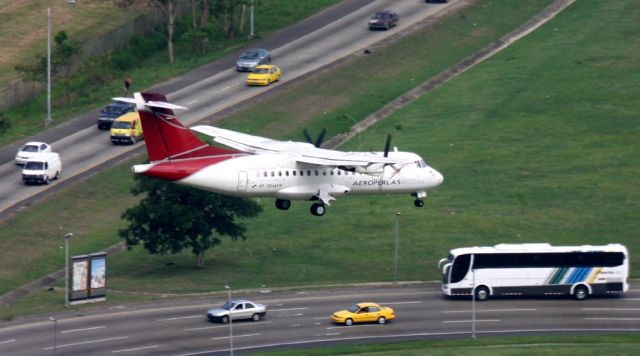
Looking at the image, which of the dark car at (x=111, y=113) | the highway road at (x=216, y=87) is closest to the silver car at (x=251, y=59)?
the highway road at (x=216, y=87)

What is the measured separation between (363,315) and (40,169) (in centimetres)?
4161

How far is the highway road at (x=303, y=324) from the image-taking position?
112625 mm

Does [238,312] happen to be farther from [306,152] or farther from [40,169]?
[40,169]

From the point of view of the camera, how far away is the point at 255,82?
174 m

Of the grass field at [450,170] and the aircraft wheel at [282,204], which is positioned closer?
the aircraft wheel at [282,204]

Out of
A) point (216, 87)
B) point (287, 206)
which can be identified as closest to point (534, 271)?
point (287, 206)

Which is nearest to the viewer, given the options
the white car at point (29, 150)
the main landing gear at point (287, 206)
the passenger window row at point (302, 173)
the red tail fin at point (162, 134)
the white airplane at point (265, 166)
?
the red tail fin at point (162, 134)

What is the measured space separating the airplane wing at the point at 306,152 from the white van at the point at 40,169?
111 ft

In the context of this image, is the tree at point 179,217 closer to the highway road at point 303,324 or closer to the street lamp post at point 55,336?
the highway road at point 303,324

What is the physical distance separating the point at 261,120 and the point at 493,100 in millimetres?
28183

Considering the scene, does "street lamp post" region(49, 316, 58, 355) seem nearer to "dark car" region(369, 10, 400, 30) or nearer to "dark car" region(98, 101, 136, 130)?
"dark car" region(98, 101, 136, 130)

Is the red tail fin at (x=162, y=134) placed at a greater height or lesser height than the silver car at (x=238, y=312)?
greater

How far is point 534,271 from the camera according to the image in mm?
125250

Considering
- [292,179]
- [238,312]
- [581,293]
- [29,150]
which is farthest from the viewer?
[29,150]
